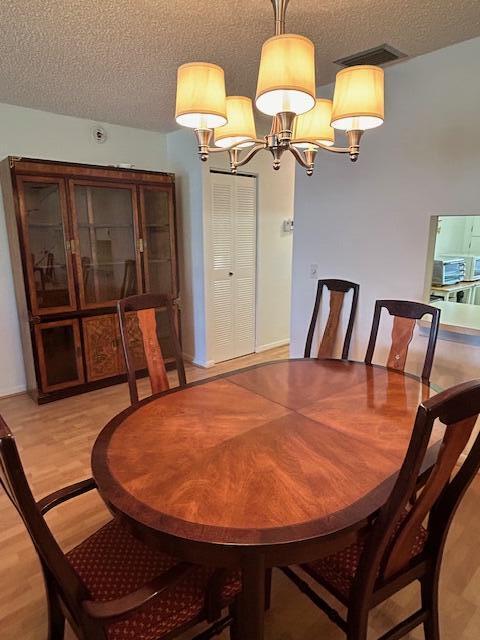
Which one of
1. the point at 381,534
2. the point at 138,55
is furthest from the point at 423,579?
the point at 138,55

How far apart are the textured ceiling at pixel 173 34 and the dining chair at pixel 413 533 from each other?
1884mm

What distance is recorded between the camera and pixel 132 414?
1.55 m

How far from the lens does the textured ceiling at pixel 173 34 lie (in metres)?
1.82

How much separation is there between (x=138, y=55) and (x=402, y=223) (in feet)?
6.29

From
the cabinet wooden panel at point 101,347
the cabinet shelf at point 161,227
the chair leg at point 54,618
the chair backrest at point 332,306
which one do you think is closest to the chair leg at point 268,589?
the chair leg at point 54,618

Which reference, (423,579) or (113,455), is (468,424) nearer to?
(423,579)

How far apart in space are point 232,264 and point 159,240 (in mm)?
817

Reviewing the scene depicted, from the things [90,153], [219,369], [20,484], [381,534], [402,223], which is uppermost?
[90,153]

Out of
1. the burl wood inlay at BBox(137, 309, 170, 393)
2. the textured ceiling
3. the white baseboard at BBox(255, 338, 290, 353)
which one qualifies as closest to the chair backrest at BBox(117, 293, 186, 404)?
the burl wood inlay at BBox(137, 309, 170, 393)

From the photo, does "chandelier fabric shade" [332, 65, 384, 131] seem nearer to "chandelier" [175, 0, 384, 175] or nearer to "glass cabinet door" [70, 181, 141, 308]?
"chandelier" [175, 0, 384, 175]

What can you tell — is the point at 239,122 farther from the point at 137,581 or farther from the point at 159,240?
the point at 159,240

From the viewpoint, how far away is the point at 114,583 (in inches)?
44.9

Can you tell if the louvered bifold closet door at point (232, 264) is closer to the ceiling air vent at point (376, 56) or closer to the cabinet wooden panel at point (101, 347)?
the cabinet wooden panel at point (101, 347)

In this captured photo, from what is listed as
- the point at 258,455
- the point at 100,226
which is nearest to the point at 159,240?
the point at 100,226
